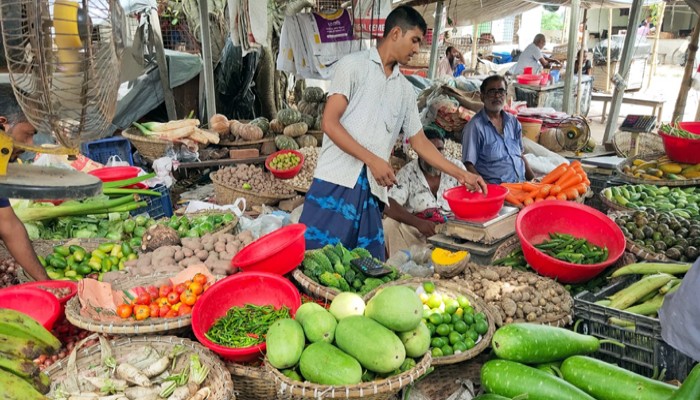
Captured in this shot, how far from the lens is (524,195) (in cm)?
397

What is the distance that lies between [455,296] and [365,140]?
3.98ft

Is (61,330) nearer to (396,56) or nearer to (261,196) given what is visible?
(396,56)

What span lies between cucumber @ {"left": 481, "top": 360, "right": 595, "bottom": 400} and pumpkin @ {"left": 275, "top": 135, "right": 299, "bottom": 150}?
4.81 meters

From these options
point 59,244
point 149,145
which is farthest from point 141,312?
point 149,145

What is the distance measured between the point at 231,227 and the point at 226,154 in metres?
2.93

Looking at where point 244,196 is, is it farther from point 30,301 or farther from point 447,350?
point 447,350

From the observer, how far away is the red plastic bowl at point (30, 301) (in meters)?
2.42

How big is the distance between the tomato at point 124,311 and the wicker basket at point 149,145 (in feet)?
13.5

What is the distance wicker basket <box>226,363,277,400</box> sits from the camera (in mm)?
2104

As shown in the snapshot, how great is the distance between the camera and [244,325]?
2.18 m

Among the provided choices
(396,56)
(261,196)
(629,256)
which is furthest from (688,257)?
(261,196)

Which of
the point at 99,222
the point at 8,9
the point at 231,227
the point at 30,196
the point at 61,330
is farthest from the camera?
the point at 99,222

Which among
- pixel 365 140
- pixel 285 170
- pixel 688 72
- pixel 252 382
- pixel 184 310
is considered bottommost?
pixel 285 170

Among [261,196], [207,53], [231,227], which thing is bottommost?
[261,196]
